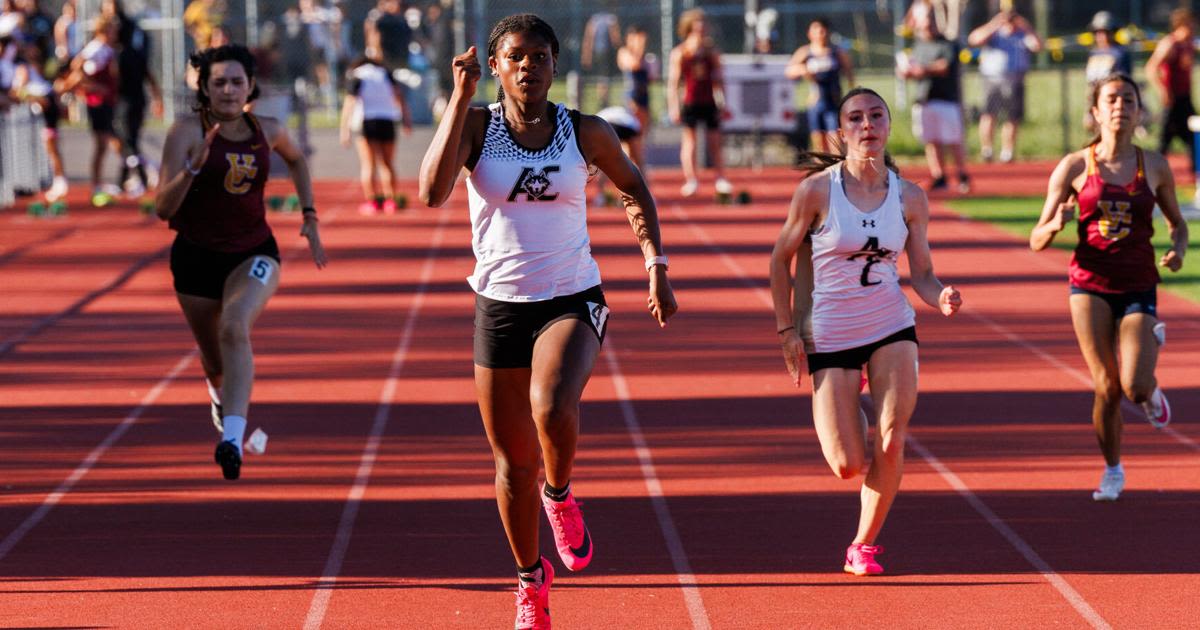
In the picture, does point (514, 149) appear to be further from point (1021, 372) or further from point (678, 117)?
→ point (678, 117)

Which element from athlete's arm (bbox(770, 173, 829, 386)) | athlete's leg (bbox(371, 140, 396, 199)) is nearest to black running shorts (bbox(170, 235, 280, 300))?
athlete's arm (bbox(770, 173, 829, 386))

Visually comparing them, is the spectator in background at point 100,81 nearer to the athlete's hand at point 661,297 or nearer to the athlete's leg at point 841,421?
the athlete's leg at point 841,421

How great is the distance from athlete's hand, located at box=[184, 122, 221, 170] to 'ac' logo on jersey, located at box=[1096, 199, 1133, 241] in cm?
388

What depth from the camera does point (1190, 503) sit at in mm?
8188

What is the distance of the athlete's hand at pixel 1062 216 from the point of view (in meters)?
7.95

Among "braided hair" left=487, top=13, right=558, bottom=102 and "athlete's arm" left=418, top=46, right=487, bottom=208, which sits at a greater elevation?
"braided hair" left=487, top=13, right=558, bottom=102

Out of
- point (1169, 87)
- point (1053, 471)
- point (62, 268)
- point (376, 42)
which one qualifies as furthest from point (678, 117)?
point (1053, 471)

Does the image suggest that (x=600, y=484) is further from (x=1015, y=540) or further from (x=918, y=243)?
(x=918, y=243)

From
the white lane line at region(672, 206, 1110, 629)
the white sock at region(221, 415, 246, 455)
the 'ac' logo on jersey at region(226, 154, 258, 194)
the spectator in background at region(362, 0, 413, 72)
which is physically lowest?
the white lane line at region(672, 206, 1110, 629)

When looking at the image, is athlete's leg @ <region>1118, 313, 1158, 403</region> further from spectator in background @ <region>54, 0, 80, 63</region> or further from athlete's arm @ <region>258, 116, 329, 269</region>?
spectator in background @ <region>54, 0, 80, 63</region>

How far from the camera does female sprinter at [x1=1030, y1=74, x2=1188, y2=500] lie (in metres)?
8.05

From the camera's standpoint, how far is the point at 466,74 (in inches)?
221

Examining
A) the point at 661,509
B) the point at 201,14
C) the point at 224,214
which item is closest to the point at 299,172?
the point at 224,214

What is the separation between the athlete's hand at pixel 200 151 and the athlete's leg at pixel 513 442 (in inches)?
109
